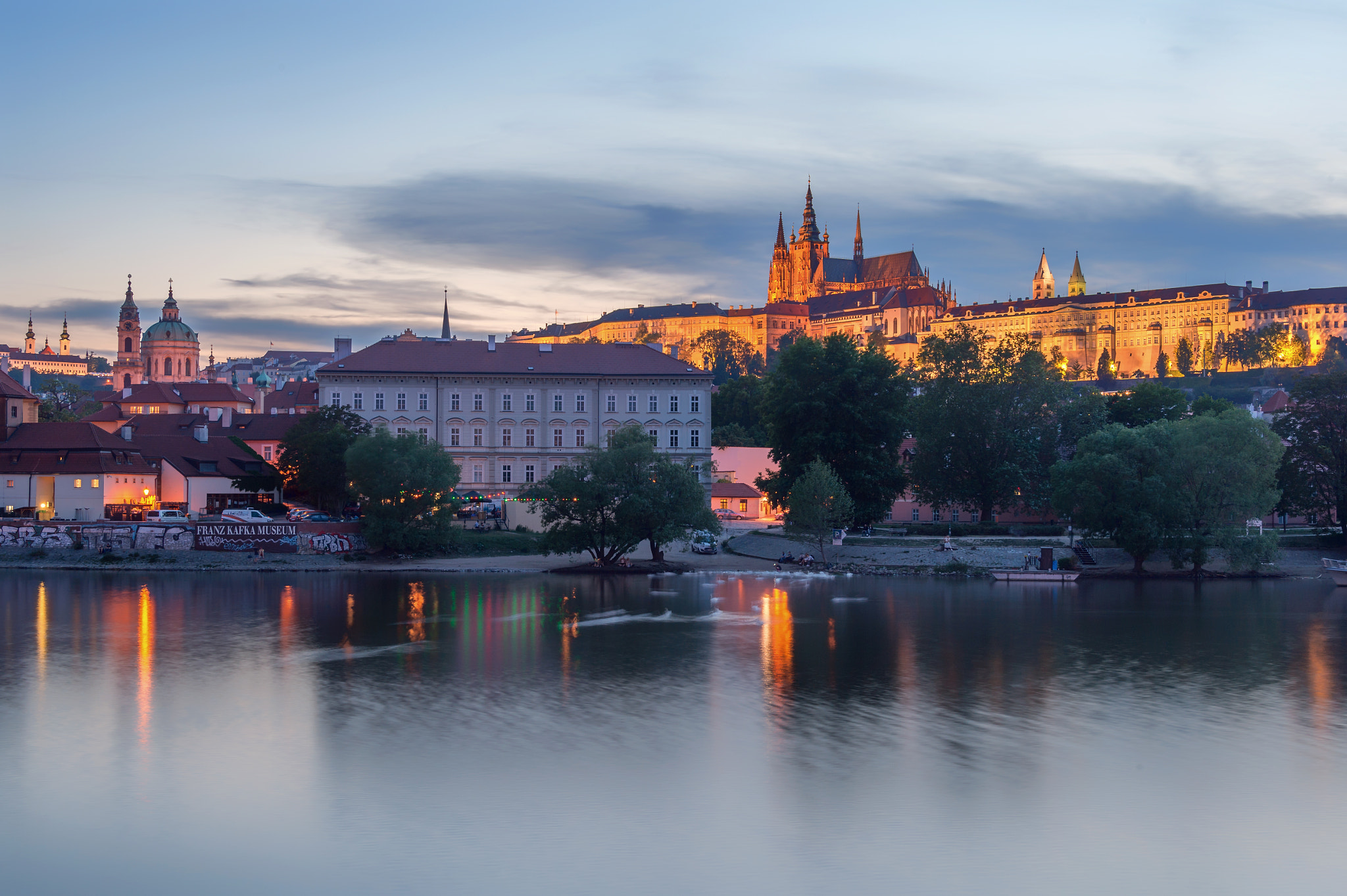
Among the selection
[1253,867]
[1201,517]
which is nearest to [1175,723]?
[1253,867]

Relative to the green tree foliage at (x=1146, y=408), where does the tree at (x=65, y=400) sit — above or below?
above

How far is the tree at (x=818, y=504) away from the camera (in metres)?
61.3

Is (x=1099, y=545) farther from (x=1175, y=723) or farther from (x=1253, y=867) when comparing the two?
(x=1253, y=867)

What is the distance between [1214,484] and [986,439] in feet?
47.4

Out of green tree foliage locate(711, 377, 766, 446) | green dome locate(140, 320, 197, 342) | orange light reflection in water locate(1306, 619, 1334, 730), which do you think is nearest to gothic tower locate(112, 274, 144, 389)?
green dome locate(140, 320, 197, 342)

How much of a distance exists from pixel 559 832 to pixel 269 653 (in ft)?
63.8

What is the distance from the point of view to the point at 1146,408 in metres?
82.4

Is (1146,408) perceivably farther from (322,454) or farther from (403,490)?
(322,454)

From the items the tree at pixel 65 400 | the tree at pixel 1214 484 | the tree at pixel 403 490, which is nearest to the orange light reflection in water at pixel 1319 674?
the tree at pixel 1214 484

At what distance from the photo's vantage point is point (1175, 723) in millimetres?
28328

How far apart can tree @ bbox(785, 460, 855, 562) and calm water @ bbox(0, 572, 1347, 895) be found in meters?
16.2

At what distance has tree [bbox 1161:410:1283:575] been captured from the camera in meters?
58.9

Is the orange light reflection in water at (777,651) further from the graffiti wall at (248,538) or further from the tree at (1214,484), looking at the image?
the graffiti wall at (248,538)

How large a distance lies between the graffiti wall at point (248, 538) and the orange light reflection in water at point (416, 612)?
10.4 m
